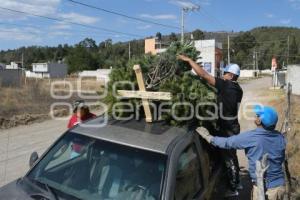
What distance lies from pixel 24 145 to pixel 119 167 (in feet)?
28.3

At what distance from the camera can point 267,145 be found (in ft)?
14.6

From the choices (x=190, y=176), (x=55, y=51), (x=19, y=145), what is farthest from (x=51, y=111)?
(x=55, y=51)

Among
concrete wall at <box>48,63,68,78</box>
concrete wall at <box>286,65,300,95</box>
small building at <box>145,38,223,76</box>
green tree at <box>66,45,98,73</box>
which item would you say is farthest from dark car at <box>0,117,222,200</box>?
green tree at <box>66,45,98,73</box>

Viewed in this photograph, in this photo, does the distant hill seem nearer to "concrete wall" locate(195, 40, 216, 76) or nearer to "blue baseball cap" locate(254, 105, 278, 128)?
"concrete wall" locate(195, 40, 216, 76)

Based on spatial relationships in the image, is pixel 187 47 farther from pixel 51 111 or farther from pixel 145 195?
pixel 51 111

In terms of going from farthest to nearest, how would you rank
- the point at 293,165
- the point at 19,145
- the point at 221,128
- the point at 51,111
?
1. the point at 51,111
2. the point at 19,145
3. the point at 293,165
4. the point at 221,128

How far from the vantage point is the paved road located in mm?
8598

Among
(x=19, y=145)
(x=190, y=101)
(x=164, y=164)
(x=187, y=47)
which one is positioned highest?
(x=187, y=47)

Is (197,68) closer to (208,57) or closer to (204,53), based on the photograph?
(204,53)

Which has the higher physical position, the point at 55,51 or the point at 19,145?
the point at 55,51

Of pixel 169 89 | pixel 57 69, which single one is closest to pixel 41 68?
pixel 57 69

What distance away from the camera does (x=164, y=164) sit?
3.72m

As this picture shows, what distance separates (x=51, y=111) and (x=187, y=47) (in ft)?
49.4

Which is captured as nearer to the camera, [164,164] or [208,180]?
[164,164]
